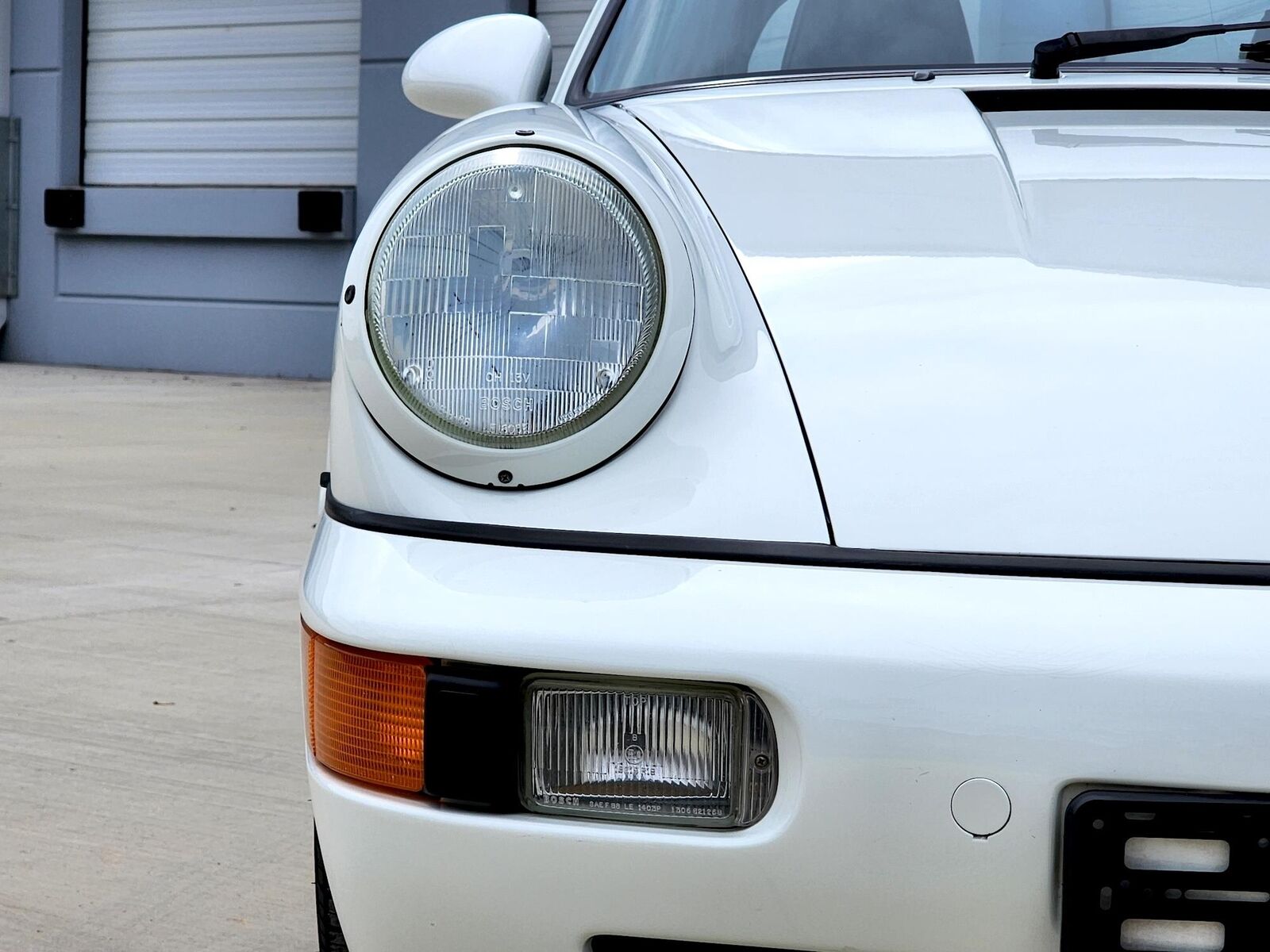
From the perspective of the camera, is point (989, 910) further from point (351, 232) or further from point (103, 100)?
point (103, 100)

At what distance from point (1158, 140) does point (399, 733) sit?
874 millimetres

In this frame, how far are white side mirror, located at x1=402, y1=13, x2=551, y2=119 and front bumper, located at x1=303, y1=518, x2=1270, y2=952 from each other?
3.63 ft

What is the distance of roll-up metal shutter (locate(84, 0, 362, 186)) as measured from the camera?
36.3ft

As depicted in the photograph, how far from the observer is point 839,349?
3.73ft

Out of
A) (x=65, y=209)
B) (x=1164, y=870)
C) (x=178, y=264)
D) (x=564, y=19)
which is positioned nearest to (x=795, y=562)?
(x=1164, y=870)

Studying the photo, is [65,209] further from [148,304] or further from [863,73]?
[863,73]

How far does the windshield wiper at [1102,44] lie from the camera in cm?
168

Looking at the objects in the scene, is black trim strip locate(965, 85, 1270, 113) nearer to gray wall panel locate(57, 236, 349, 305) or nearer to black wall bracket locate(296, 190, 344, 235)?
gray wall panel locate(57, 236, 349, 305)

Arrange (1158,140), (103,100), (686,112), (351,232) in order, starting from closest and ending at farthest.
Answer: (1158,140), (686,112), (351,232), (103,100)

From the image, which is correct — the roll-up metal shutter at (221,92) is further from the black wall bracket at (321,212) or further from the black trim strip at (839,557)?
the black trim strip at (839,557)

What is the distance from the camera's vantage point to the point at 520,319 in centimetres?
114

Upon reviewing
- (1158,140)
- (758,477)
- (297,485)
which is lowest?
(297,485)


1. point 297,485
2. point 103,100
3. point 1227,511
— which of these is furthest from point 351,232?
point 1227,511

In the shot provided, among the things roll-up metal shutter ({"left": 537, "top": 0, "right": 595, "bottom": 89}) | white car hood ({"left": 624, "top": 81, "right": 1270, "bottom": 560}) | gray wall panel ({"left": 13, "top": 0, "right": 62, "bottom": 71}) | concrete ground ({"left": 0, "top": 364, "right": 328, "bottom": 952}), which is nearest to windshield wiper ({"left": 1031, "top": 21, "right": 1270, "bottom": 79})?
white car hood ({"left": 624, "top": 81, "right": 1270, "bottom": 560})
